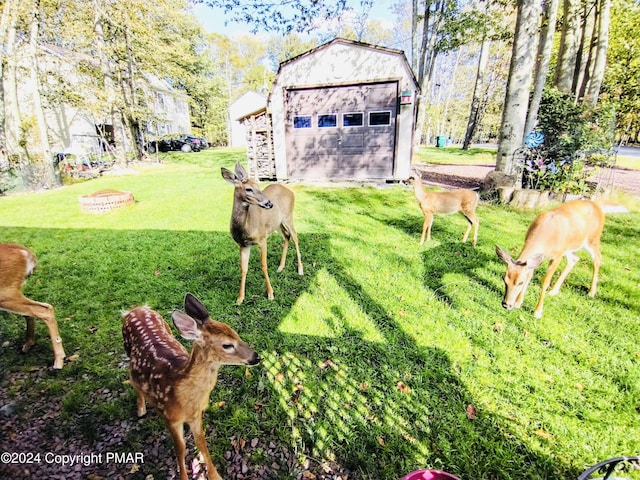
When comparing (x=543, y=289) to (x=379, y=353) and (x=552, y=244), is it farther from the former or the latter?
(x=379, y=353)

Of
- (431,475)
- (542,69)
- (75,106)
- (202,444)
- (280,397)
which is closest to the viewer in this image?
(431,475)

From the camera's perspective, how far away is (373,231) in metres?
7.05

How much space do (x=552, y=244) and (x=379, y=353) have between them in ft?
8.69

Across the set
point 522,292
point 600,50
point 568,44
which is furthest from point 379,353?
point 600,50

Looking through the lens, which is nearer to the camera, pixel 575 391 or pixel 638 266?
pixel 575 391

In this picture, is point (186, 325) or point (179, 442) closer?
point (186, 325)

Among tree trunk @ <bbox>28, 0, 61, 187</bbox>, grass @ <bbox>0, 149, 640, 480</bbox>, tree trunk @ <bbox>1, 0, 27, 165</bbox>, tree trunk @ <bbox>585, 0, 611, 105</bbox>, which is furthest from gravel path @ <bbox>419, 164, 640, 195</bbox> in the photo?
tree trunk @ <bbox>1, 0, 27, 165</bbox>

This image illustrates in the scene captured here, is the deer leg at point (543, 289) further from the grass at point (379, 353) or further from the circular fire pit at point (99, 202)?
the circular fire pit at point (99, 202)

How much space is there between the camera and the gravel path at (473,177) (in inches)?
412

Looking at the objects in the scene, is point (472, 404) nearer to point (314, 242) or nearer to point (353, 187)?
point (314, 242)

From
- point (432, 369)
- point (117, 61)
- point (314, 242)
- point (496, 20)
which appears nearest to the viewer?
point (432, 369)

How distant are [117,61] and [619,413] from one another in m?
24.3

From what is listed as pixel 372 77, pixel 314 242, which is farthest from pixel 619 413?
pixel 372 77

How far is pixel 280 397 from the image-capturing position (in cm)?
282
